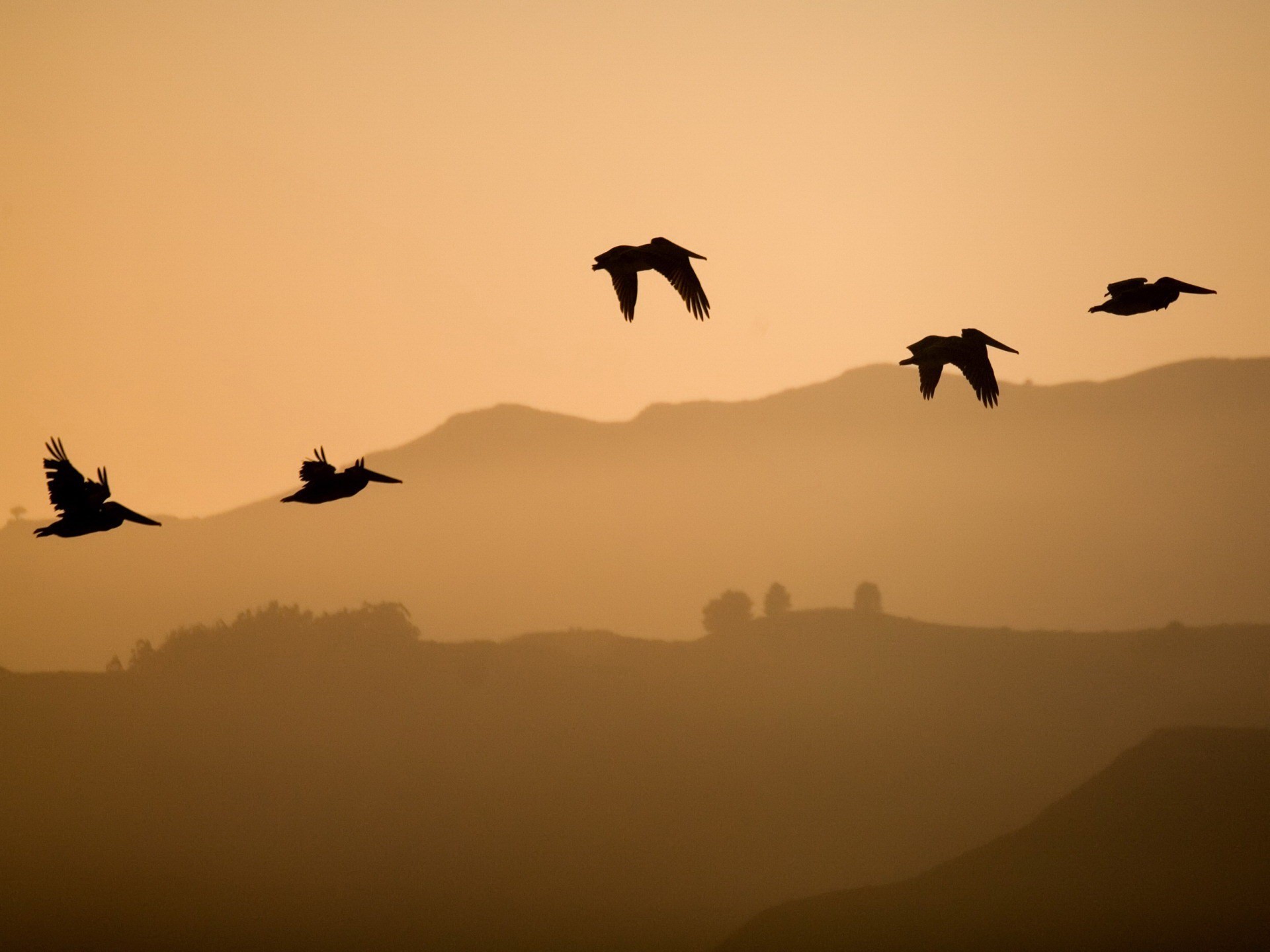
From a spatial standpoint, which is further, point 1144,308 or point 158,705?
point 158,705

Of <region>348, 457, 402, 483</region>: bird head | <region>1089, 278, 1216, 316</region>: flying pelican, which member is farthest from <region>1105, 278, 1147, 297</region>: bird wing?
<region>348, 457, 402, 483</region>: bird head

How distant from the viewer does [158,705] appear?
126m

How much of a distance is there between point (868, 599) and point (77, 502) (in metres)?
114

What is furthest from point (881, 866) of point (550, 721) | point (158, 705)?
point (158, 705)

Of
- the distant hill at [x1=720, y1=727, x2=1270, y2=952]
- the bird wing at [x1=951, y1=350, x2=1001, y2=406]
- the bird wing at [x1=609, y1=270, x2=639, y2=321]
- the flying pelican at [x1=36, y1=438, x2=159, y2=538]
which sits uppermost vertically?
the bird wing at [x1=609, y1=270, x2=639, y2=321]

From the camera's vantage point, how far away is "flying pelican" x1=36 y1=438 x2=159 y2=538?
18.4 metres

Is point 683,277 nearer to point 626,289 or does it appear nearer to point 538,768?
point 626,289

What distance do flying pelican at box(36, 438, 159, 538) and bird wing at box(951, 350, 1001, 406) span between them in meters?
13.9

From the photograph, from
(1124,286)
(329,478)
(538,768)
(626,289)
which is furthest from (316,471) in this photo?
(538,768)

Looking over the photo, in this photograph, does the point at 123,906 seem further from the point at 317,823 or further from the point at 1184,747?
the point at 1184,747

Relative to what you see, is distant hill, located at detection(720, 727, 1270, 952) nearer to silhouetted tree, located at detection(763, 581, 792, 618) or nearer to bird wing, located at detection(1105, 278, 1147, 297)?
silhouetted tree, located at detection(763, 581, 792, 618)

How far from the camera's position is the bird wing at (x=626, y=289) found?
2170 centimetres

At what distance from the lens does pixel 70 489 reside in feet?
60.5

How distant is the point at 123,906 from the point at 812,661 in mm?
66112
